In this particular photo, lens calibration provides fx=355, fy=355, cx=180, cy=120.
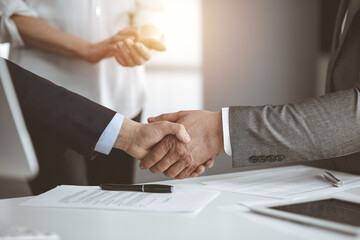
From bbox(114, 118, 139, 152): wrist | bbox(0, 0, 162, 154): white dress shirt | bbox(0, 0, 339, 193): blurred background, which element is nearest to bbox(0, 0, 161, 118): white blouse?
bbox(0, 0, 162, 154): white dress shirt

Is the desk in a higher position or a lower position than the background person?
lower

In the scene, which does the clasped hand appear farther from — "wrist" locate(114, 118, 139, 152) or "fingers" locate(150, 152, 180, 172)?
"fingers" locate(150, 152, 180, 172)

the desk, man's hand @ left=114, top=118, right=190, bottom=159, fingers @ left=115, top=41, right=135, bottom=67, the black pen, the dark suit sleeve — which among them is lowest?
the black pen

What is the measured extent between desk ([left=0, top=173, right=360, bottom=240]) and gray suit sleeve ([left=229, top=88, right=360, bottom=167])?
267 millimetres

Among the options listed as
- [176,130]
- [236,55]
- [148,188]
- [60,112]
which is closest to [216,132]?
[176,130]

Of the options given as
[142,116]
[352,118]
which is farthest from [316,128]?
[142,116]

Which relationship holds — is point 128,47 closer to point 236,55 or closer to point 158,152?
point 158,152

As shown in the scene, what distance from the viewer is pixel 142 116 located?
1587 mm

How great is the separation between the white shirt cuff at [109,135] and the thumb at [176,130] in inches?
5.3

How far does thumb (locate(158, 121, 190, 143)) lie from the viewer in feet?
3.50

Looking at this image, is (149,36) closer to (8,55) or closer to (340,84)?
(8,55)

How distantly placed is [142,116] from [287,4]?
129 cm

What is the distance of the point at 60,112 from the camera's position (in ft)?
3.42

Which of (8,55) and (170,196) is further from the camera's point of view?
(8,55)
